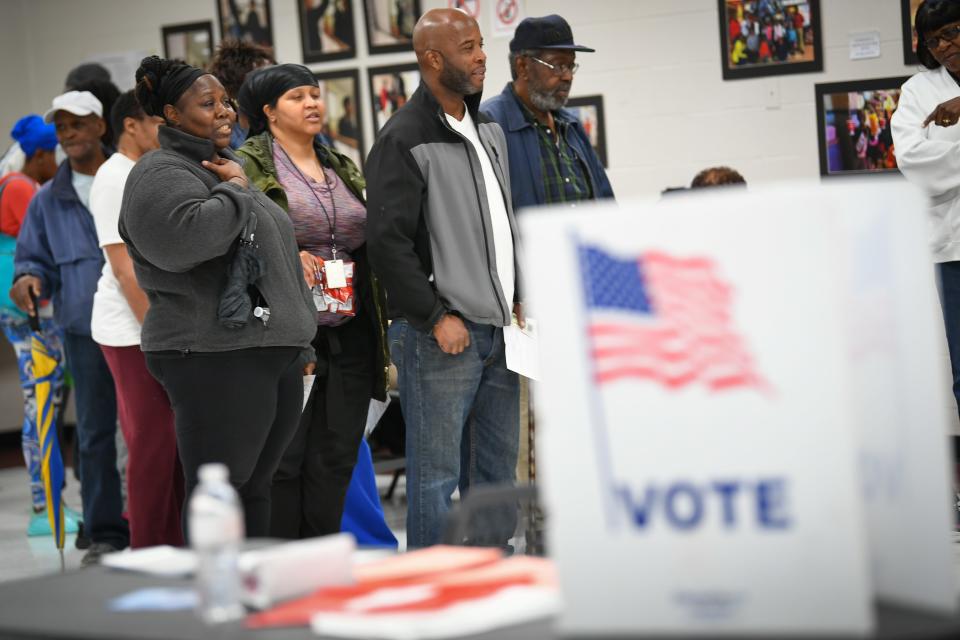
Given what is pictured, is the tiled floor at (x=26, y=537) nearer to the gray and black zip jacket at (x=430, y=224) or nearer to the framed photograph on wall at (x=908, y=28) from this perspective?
the gray and black zip jacket at (x=430, y=224)

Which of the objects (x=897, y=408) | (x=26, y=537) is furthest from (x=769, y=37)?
(x=897, y=408)

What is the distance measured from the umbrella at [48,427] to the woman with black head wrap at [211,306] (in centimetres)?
178

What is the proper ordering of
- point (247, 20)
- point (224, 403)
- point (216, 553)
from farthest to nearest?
point (247, 20) < point (224, 403) < point (216, 553)

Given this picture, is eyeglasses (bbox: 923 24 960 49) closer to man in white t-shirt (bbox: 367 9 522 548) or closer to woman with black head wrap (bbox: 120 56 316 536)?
man in white t-shirt (bbox: 367 9 522 548)

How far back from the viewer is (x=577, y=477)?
3.18 feet

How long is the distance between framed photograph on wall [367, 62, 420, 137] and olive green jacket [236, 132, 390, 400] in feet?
9.84

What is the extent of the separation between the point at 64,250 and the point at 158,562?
9.84 ft

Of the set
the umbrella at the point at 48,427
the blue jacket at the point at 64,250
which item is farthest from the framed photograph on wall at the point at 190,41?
the blue jacket at the point at 64,250

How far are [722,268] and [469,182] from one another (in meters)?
2.27

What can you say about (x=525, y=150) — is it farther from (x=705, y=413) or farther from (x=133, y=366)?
(x=705, y=413)

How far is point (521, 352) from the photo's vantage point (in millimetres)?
3234

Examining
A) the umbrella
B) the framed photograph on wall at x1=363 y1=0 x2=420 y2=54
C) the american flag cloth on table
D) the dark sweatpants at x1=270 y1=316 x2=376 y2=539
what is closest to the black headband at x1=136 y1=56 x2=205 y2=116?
the dark sweatpants at x1=270 y1=316 x2=376 y2=539

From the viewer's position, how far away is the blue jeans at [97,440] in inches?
166

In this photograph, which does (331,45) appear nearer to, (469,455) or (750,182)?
(750,182)
